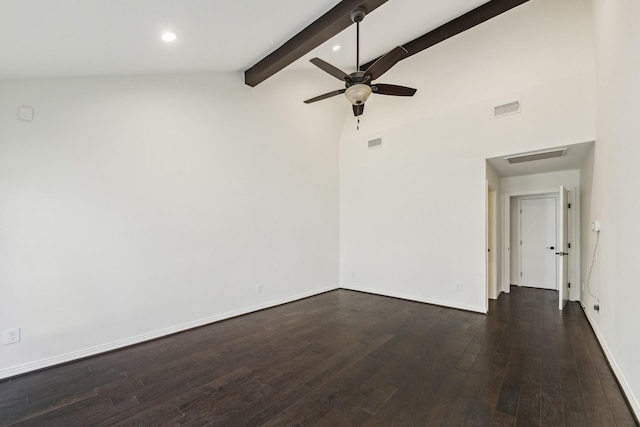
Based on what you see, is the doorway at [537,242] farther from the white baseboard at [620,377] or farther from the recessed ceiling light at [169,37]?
the recessed ceiling light at [169,37]

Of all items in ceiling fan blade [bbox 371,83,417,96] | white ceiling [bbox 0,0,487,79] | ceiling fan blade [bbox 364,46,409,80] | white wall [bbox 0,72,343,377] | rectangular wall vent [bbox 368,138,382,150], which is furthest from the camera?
rectangular wall vent [bbox 368,138,382,150]

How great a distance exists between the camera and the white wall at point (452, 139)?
11.5ft

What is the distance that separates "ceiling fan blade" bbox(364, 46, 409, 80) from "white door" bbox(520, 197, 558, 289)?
496 centimetres

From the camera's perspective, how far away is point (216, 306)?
3.95 m

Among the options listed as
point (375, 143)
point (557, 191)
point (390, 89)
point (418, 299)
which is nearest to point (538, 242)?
point (557, 191)

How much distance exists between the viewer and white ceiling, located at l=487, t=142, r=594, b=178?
12.5ft

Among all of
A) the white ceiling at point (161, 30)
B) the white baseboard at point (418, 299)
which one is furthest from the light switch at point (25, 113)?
the white baseboard at point (418, 299)

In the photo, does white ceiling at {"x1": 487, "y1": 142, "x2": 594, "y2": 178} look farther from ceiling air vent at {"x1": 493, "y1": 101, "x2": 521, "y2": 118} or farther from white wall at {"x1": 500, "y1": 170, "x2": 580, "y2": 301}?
ceiling air vent at {"x1": 493, "y1": 101, "x2": 521, "y2": 118}

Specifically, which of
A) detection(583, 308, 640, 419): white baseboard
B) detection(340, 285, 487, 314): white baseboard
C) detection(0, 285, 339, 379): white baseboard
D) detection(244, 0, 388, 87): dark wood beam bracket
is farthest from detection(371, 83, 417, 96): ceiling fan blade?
detection(0, 285, 339, 379): white baseboard

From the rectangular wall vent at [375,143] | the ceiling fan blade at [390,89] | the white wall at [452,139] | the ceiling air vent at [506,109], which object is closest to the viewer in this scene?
the ceiling fan blade at [390,89]

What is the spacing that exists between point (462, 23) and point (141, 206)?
4.48 meters

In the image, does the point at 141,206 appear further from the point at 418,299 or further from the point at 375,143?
the point at 418,299

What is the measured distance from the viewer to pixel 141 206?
10.8 ft

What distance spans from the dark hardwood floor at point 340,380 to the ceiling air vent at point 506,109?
9.36 feet
